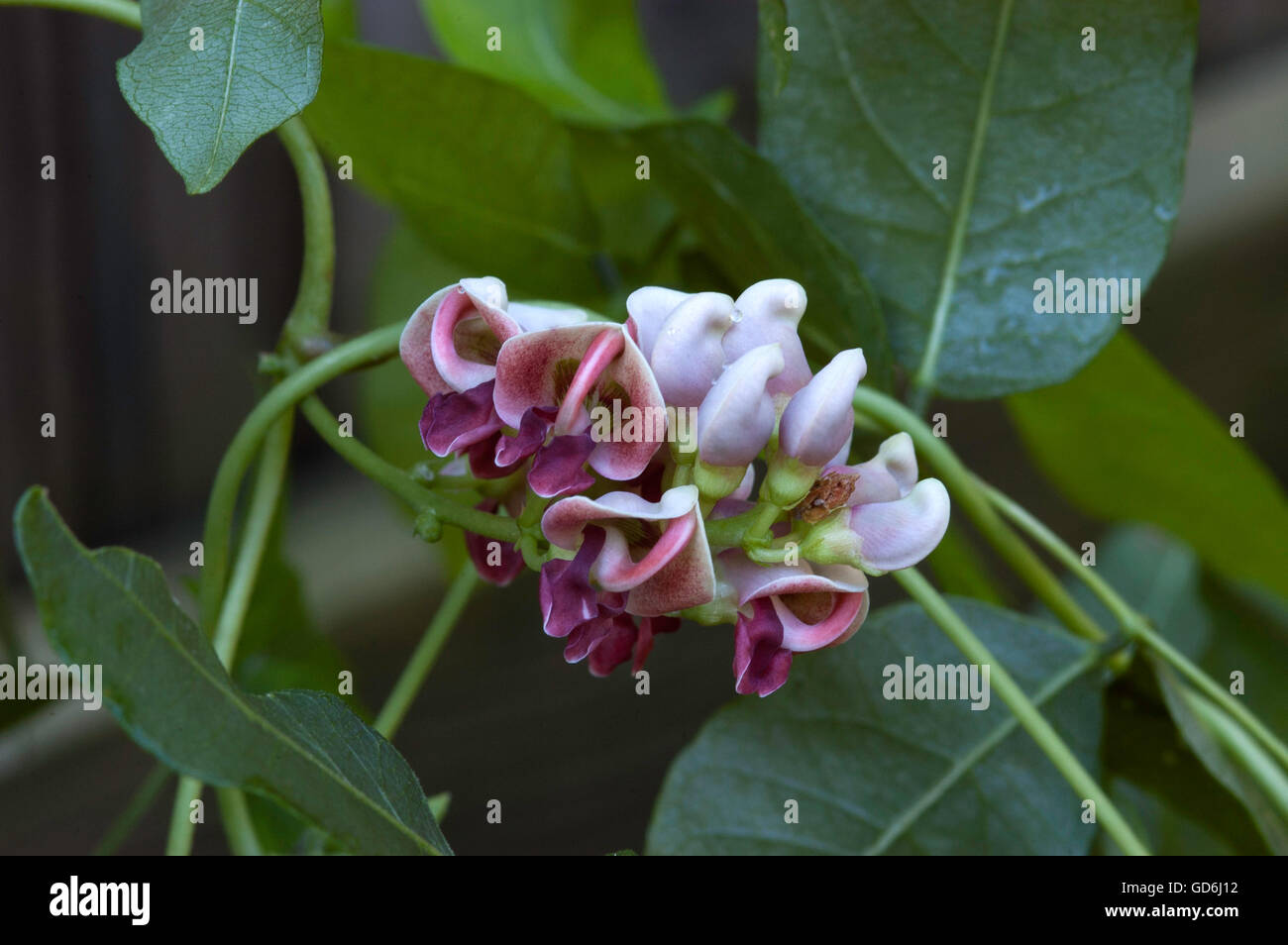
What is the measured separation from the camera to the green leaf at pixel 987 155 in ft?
1.00

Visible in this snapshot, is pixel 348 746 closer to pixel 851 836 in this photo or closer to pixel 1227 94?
pixel 851 836

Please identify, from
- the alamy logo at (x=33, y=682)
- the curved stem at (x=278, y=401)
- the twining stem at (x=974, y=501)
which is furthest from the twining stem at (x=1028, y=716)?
the alamy logo at (x=33, y=682)

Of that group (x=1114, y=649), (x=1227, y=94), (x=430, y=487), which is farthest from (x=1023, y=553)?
(x=1227, y=94)

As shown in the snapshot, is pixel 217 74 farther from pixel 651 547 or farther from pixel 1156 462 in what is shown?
pixel 1156 462

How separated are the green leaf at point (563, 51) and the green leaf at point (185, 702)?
0.23 metres

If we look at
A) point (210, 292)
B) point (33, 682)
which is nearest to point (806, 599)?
point (33, 682)

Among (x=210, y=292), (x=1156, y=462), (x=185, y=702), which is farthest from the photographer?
(x=210, y=292)

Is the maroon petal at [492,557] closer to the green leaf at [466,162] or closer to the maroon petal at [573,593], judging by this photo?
the maroon petal at [573,593]

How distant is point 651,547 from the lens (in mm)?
197

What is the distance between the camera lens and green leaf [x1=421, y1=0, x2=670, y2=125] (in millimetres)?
415

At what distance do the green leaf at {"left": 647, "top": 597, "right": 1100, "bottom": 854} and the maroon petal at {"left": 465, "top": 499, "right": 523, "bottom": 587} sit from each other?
0.09 meters

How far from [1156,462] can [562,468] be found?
13.5 inches

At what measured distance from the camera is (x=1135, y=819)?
365 mm
